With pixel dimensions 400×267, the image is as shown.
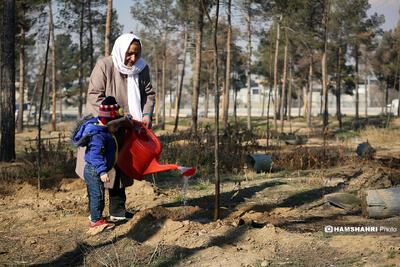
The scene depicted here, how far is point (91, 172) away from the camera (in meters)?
4.06

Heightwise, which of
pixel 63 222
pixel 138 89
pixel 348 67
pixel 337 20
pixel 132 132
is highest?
pixel 337 20

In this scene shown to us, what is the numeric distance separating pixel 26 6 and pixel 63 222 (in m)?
21.8

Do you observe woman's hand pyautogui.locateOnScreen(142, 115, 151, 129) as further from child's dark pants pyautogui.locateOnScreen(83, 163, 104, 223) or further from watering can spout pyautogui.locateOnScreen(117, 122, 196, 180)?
child's dark pants pyautogui.locateOnScreen(83, 163, 104, 223)

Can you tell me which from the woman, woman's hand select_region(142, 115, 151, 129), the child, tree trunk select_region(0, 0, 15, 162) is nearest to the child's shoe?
the child

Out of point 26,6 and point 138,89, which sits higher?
point 26,6

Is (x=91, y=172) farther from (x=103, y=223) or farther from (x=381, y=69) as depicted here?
(x=381, y=69)

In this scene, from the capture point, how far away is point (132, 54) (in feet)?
13.9

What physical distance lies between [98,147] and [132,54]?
1002mm

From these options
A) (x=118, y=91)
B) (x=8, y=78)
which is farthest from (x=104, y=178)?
(x=8, y=78)

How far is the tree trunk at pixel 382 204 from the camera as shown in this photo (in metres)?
4.41

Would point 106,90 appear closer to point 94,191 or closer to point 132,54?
point 132,54

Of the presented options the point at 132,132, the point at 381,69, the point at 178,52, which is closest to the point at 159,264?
the point at 132,132

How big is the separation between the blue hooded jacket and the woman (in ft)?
0.74

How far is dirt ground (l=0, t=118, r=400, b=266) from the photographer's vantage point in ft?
10.3
